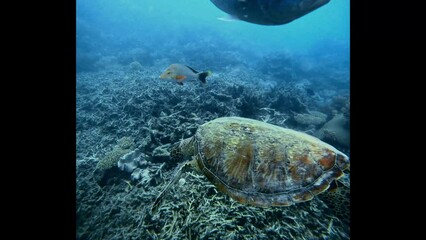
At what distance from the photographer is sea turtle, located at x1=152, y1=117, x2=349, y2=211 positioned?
236 centimetres

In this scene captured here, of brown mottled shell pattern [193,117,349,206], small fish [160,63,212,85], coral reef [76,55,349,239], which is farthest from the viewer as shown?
small fish [160,63,212,85]

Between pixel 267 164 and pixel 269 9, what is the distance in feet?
6.69

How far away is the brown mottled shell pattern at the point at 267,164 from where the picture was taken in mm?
2359

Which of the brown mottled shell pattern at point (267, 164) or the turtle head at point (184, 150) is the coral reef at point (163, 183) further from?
the brown mottled shell pattern at point (267, 164)

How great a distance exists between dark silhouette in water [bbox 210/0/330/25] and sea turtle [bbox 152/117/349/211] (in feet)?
5.05

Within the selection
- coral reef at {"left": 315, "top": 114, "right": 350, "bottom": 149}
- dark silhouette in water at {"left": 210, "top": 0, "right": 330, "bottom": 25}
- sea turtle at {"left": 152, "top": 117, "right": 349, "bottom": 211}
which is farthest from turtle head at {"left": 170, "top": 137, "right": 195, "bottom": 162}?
coral reef at {"left": 315, "top": 114, "right": 350, "bottom": 149}

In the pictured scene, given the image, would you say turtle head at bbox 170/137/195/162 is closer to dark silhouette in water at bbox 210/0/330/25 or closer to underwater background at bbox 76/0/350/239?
underwater background at bbox 76/0/350/239

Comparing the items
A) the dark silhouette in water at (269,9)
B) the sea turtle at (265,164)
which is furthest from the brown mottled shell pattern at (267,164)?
the dark silhouette in water at (269,9)

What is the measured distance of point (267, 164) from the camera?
8.29 feet
